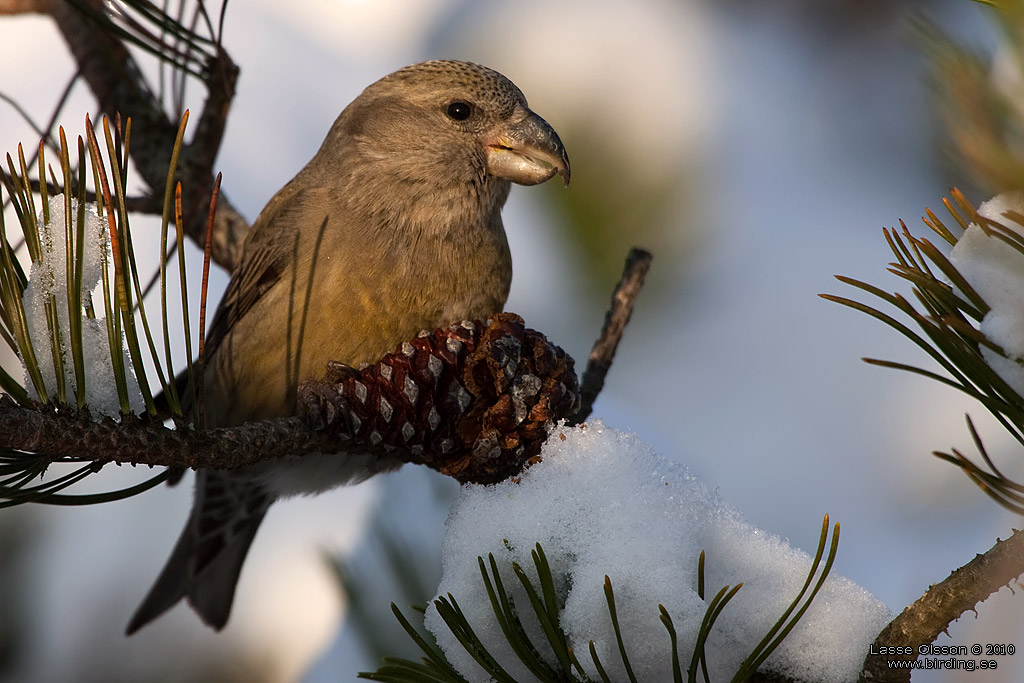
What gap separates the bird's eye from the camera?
8.52 feet

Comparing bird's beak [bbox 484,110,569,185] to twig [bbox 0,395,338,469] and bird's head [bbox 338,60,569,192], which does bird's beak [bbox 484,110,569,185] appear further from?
twig [bbox 0,395,338,469]

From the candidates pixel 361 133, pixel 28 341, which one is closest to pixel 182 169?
pixel 361 133

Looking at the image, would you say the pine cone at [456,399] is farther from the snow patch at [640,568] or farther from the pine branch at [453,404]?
the snow patch at [640,568]

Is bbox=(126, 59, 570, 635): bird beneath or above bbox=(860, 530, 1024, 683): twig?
above

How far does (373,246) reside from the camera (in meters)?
2.32

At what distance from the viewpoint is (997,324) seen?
1.01m

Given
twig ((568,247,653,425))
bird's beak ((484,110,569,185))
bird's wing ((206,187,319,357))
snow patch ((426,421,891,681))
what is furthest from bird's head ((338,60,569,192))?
snow patch ((426,421,891,681))

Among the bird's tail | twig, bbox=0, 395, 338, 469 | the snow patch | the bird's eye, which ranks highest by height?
the bird's eye

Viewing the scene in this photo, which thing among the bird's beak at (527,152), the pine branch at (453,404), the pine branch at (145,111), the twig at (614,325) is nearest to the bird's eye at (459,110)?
the bird's beak at (527,152)

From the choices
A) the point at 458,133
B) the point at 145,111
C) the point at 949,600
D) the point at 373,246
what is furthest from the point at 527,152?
the point at 949,600

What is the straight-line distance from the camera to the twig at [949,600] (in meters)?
0.98

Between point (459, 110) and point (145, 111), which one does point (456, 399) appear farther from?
point (145, 111)

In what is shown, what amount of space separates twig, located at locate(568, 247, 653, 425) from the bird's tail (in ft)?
4.24

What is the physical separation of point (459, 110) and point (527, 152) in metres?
0.26
